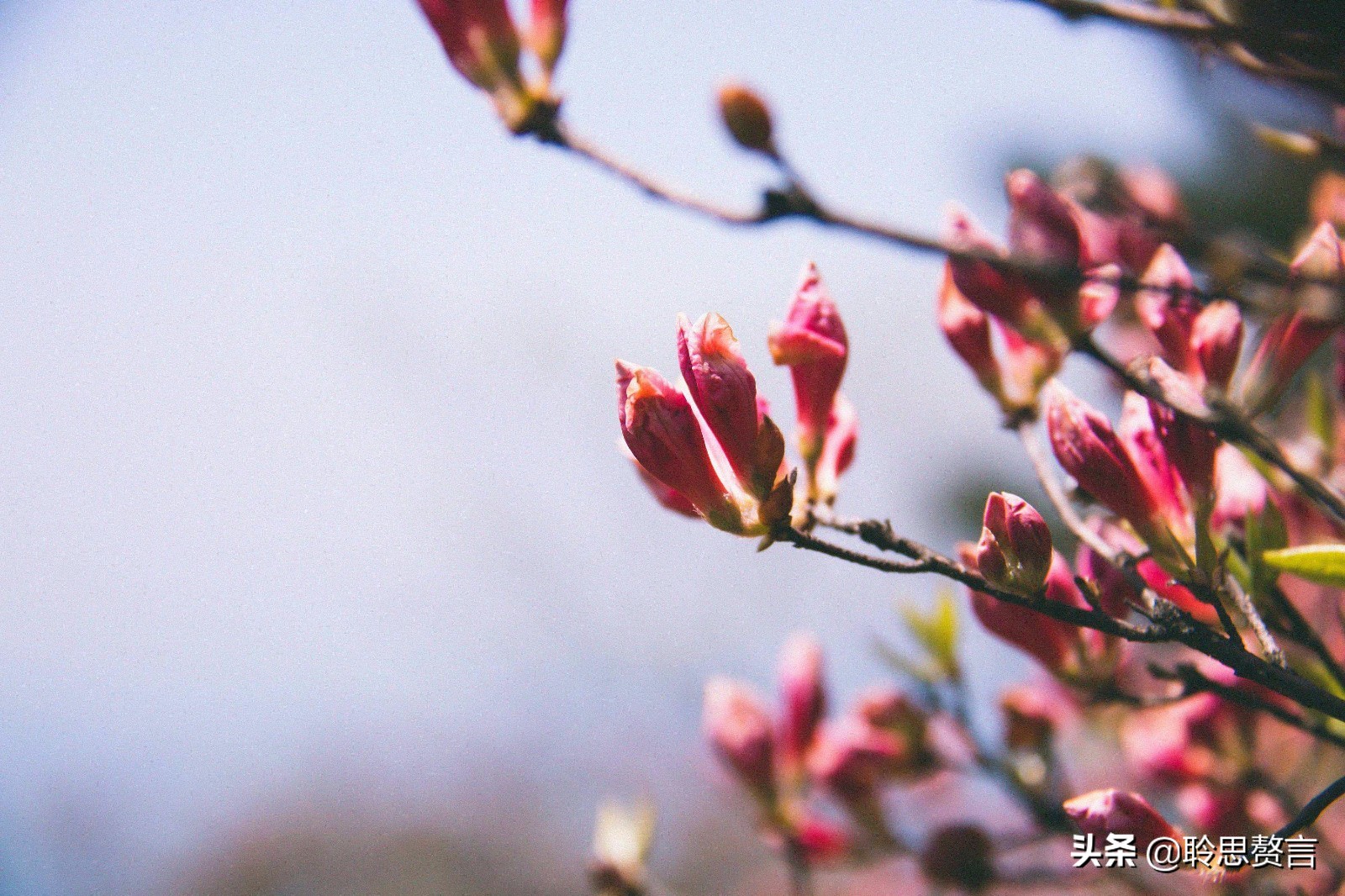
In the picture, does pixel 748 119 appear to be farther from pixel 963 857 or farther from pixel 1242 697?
pixel 963 857

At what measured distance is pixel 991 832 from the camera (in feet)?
4.04

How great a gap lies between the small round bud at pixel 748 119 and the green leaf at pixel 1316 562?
1.44 ft

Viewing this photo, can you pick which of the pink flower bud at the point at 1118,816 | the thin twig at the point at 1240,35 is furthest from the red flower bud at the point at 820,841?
the thin twig at the point at 1240,35

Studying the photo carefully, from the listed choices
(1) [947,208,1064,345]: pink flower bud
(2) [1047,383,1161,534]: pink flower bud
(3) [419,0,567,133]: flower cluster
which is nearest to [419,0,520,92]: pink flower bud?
(3) [419,0,567,133]: flower cluster

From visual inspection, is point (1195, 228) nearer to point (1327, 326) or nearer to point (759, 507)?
point (1327, 326)

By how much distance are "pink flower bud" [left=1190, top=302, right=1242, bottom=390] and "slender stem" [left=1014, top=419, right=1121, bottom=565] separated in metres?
0.14

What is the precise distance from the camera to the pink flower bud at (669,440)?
64 cm

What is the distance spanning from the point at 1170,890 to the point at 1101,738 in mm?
347

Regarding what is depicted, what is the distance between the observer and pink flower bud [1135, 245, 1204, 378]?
0.72 m

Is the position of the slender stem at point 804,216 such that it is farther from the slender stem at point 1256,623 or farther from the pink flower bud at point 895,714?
the pink flower bud at point 895,714

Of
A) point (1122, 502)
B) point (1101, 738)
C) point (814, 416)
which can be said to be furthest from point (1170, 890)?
point (814, 416)

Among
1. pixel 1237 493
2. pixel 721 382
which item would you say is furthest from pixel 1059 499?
pixel 721 382

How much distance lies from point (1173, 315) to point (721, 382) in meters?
0.38

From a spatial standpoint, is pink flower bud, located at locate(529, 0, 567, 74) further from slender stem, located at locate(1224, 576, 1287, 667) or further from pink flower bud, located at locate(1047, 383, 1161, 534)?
slender stem, located at locate(1224, 576, 1287, 667)
